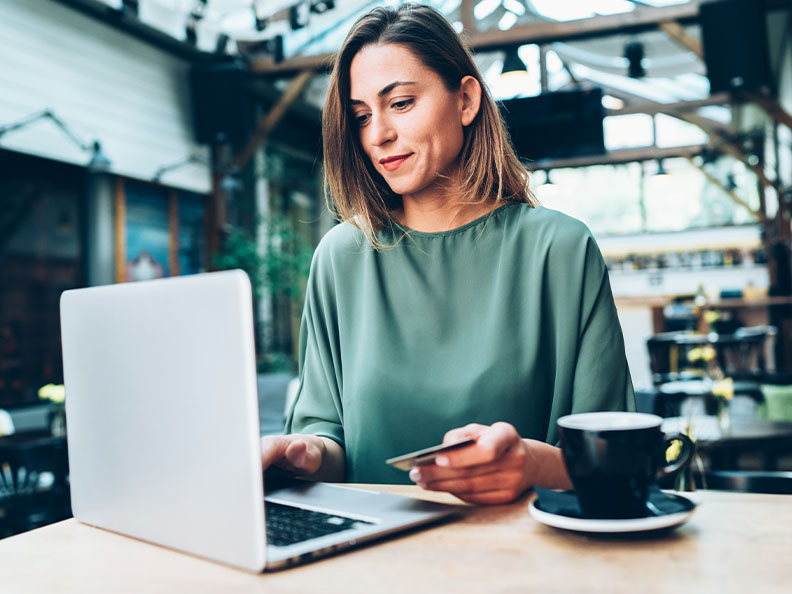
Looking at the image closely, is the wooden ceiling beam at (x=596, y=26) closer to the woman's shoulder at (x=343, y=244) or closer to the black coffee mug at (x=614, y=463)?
the woman's shoulder at (x=343, y=244)

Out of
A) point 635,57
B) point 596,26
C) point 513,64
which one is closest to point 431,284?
point 513,64

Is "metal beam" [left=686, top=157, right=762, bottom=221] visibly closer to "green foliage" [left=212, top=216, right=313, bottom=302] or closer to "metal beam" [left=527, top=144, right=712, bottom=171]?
"metal beam" [left=527, top=144, right=712, bottom=171]

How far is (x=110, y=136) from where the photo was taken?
19.2 ft

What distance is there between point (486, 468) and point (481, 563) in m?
0.18

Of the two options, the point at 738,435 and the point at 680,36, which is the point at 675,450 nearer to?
the point at 738,435

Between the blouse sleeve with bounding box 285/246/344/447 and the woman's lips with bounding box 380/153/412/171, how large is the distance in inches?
9.7

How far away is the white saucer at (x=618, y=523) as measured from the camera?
0.68 m

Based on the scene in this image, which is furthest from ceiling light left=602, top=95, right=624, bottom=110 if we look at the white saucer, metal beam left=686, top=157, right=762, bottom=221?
the white saucer

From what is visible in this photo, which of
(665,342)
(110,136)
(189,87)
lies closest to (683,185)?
(665,342)

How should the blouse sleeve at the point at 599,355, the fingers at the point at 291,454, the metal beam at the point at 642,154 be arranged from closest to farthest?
the fingers at the point at 291,454 < the blouse sleeve at the point at 599,355 < the metal beam at the point at 642,154

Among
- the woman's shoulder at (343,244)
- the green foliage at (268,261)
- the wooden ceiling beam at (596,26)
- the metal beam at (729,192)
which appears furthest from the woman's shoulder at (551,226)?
the metal beam at (729,192)

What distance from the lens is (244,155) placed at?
729 cm

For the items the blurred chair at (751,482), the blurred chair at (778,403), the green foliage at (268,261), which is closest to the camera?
the blurred chair at (751,482)

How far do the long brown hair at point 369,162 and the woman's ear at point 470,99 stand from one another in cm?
1
